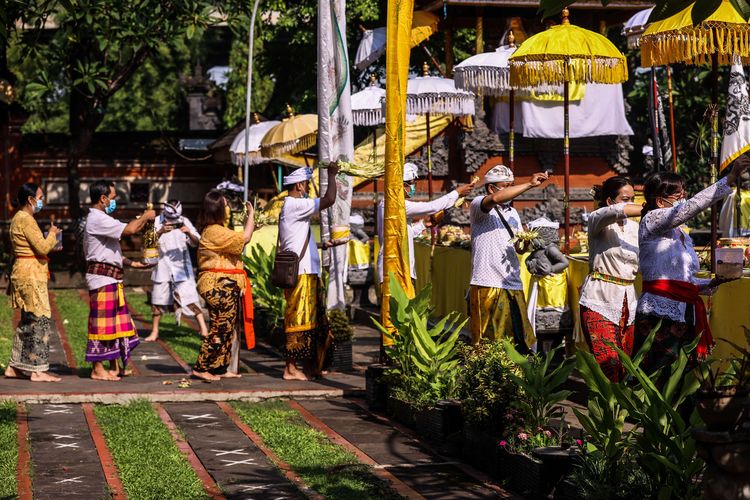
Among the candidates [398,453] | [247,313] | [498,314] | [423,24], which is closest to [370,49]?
[423,24]

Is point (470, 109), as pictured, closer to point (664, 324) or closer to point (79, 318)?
point (79, 318)

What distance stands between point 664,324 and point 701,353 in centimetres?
38

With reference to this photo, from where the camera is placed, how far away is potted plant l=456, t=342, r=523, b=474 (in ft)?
26.1

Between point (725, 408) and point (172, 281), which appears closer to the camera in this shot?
point (725, 408)

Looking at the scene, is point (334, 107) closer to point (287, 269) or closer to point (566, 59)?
point (287, 269)

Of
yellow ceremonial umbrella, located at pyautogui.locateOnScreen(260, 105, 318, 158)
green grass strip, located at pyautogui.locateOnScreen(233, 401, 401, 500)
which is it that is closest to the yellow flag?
green grass strip, located at pyautogui.locateOnScreen(233, 401, 401, 500)

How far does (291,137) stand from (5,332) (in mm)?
5225

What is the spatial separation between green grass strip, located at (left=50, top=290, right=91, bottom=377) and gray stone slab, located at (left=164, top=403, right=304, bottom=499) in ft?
8.35

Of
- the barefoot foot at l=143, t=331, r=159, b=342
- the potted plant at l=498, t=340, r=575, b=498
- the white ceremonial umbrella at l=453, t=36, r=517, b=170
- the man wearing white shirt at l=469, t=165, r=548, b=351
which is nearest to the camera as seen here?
the potted plant at l=498, t=340, r=575, b=498

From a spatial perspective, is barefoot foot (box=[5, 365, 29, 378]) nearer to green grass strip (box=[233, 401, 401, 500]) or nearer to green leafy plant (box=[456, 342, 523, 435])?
green grass strip (box=[233, 401, 401, 500])

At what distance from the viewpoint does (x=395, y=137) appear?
411 inches

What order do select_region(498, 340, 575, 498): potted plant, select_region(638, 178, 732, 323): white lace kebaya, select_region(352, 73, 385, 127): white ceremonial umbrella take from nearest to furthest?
select_region(498, 340, 575, 498): potted plant < select_region(638, 178, 732, 323): white lace kebaya < select_region(352, 73, 385, 127): white ceremonial umbrella

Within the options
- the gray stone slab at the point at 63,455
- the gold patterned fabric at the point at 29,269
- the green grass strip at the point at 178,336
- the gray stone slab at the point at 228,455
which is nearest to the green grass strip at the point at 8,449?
the gray stone slab at the point at 63,455

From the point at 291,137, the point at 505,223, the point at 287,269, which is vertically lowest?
the point at 287,269
